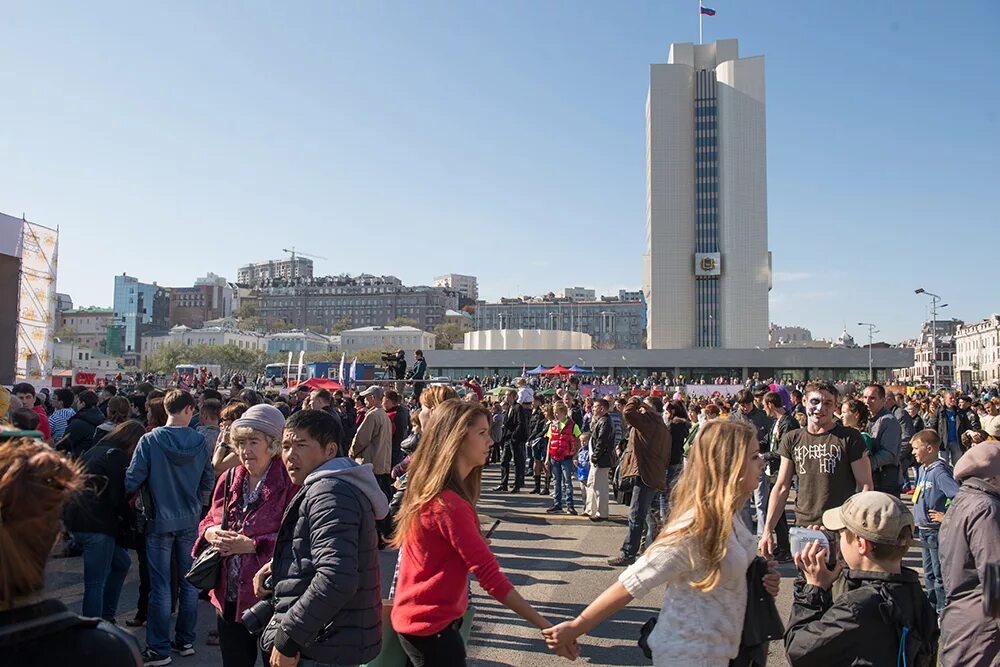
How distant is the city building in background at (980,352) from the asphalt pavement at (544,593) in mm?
111835

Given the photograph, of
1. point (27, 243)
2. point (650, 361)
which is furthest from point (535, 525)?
point (650, 361)

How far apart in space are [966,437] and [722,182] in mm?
87368

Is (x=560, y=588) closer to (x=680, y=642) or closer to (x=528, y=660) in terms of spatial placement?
(x=528, y=660)

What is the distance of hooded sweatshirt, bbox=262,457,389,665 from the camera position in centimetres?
292

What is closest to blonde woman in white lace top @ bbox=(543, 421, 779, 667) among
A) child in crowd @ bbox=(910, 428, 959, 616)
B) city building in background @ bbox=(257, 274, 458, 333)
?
child in crowd @ bbox=(910, 428, 959, 616)

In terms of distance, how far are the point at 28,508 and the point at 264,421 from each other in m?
2.28

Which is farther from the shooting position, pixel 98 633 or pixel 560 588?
pixel 560 588

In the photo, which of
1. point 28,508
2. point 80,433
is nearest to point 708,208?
point 80,433

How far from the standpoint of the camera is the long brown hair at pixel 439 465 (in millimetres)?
3250

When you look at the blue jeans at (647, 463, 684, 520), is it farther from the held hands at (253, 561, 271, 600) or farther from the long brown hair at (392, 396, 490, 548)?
the held hands at (253, 561, 271, 600)

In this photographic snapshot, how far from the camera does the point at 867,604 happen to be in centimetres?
262

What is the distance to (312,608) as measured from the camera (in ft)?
9.49

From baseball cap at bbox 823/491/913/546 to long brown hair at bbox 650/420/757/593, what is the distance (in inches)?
16.7

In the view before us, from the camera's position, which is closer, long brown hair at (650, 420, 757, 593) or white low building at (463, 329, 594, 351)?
long brown hair at (650, 420, 757, 593)
